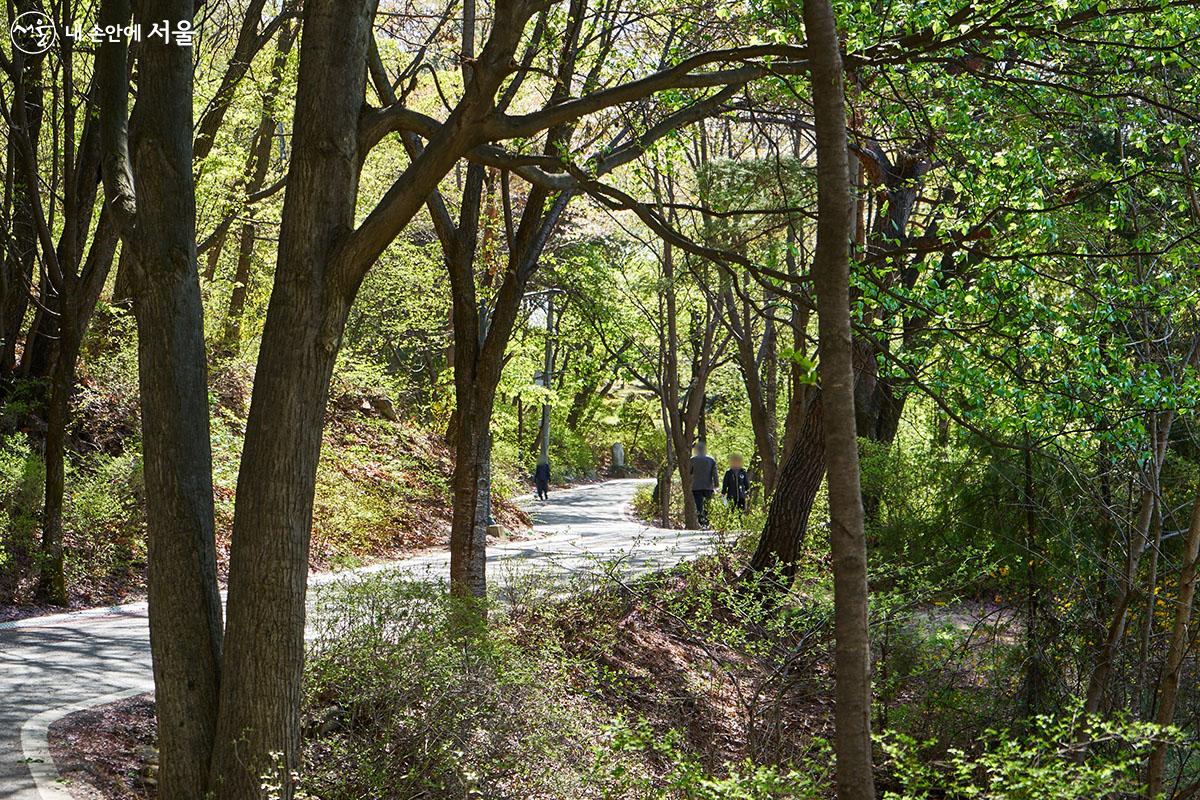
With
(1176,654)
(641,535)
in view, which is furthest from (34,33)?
(1176,654)

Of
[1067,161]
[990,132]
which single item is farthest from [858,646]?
[1067,161]

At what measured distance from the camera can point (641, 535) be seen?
9.87 metres

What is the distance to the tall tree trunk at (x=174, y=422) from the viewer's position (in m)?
5.20

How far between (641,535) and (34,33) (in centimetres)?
790

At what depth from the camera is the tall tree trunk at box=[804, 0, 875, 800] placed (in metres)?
4.20

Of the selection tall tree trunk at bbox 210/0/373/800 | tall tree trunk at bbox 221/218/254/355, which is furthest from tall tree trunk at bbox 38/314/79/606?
tall tree trunk at bbox 221/218/254/355

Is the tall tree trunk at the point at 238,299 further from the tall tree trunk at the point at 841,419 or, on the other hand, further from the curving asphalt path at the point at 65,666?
the tall tree trunk at the point at 841,419

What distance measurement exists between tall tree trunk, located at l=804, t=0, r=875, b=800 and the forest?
0.02 metres

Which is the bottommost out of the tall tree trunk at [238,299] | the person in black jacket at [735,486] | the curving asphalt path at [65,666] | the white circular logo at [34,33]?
the curving asphalt path at [65,666]

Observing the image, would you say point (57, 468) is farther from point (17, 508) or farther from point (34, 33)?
point (34, 33)

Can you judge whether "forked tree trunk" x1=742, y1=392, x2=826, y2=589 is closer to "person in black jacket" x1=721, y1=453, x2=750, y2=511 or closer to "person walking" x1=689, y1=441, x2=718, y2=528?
"person in black jacket" x1=721, y1=453, x2=750, y2=511

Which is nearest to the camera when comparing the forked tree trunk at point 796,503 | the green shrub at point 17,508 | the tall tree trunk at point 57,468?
the tall tree trunk at point 57,468

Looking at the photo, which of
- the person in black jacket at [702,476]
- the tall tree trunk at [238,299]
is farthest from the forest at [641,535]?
the person in black jacket at [702,476]

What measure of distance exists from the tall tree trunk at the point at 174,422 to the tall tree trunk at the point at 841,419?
331 centimetres
